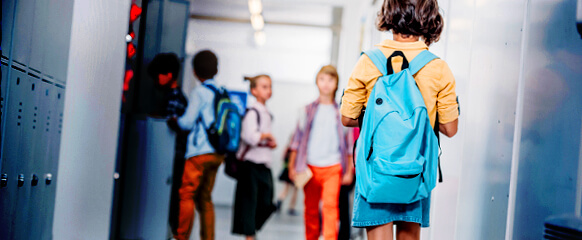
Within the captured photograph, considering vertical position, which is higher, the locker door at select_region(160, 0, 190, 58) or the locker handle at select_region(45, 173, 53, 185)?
the locker door at select_region(160, 0, 190, 58)

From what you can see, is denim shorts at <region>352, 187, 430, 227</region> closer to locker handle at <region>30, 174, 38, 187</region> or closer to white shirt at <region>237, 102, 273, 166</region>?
locker handle at <region>30, 174, 38, 187</region>

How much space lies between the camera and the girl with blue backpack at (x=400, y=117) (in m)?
2.25

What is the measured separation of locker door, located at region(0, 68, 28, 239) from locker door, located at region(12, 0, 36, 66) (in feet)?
0.26

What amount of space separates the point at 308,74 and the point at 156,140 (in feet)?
16.1

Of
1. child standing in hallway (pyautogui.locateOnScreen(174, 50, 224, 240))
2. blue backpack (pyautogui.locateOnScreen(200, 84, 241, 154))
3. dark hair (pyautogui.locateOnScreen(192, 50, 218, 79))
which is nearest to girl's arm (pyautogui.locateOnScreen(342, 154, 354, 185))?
blue backpack (pyautogui.locateOnScreen(200, 84, 241, 154))

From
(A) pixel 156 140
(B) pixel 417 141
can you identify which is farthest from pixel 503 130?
(A) pixel 156 140

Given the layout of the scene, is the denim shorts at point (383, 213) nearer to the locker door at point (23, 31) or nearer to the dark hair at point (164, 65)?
the locker door at point (23, 31)

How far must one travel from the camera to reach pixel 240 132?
4.80m

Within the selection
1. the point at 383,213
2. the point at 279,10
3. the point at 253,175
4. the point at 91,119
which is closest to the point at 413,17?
the point at 383,213

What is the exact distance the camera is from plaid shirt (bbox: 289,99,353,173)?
468 centimetres

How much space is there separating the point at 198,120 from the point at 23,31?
1.79 meters

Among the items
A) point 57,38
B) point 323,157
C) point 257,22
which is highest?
point 257,22

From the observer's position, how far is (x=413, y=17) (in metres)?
2.49

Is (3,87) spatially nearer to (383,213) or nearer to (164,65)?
(383,213)
